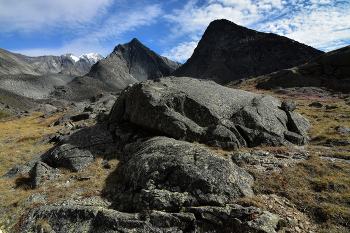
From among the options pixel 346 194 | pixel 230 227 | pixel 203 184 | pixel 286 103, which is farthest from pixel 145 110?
pixel 286 103

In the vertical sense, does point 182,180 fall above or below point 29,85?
below

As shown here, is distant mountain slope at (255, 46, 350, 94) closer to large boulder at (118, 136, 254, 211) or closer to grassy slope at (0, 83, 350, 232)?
grassy slope at (0, 83, 350, 232)

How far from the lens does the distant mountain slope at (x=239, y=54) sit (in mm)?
124688

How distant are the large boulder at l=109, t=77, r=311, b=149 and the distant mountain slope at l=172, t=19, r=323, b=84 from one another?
127 m

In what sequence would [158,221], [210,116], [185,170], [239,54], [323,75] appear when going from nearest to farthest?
1. [158,221]
2. [185,170]
3. [210,116]
4. [323,75]
5. [239,54]

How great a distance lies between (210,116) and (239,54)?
150 m

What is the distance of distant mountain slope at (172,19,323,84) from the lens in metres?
125

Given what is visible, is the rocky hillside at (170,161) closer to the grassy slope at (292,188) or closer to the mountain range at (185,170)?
the mountain range at (185,170)

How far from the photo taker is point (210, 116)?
1608 cm

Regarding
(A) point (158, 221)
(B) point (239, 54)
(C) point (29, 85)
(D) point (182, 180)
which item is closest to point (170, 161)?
(D) point (182, 180)

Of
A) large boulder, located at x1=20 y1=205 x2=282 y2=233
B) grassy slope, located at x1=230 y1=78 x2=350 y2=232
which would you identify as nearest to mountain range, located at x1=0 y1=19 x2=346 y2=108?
grassy slope, located at x1=230 y1=78 x2=350 y2=232

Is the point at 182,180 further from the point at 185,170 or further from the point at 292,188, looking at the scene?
the point at 292,188

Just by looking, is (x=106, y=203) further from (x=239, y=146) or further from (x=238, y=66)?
(x=238, y=66)

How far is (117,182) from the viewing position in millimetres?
12742
